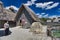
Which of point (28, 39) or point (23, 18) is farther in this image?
point (23, 18)

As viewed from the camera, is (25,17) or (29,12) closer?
(29,12)

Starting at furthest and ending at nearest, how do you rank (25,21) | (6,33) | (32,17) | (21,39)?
(25,21) < (32,17) < (6,33) < (21,39)

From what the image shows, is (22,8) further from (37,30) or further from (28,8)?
(37,30)

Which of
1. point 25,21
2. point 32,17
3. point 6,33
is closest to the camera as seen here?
point 6,33

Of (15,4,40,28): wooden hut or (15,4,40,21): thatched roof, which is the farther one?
(15,4,40,28): wooden hut

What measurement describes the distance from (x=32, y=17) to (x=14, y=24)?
243cm

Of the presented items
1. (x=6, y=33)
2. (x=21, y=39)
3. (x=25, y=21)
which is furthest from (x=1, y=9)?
(x=21, y=39)

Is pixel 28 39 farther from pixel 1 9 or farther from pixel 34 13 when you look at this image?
pixel 1 9

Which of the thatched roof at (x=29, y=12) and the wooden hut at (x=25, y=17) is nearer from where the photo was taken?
the thatched roof at (x=29, y=12)

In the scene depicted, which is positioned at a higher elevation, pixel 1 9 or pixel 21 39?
pixel 1 9

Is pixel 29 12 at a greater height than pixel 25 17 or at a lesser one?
greater

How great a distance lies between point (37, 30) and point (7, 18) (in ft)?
18.6

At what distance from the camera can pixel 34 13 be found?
14.0 meters

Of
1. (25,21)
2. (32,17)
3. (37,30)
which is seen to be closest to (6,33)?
(37,30)
